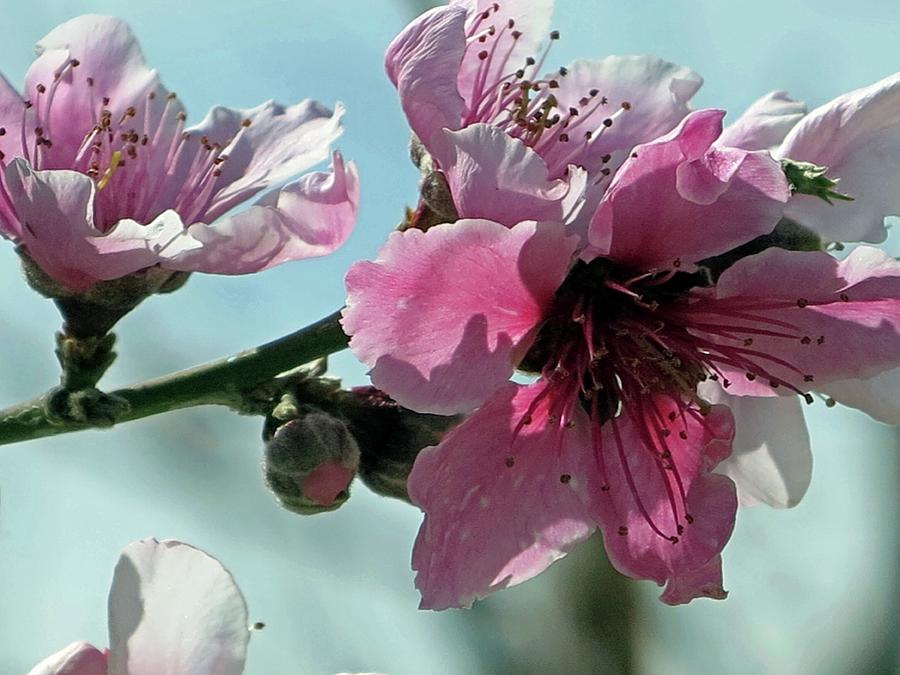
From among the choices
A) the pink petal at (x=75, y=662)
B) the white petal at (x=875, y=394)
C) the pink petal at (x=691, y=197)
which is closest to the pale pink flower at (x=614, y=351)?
the pink petal at (x=691, y=197)

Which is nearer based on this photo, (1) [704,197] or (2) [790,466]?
(1) [704,197]

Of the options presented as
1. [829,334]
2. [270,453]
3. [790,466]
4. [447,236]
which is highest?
[447,236]

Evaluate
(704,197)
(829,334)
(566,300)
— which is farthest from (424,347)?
(829,334)

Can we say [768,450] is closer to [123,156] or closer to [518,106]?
[518,106]

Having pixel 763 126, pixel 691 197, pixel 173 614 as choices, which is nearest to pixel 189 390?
pixel 173 614

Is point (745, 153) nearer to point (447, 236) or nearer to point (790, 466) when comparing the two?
point (447, 236)

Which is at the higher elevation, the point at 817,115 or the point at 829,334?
the point at 817,115

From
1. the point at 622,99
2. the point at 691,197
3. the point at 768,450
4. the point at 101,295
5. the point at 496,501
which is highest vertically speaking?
the point at 691,197
